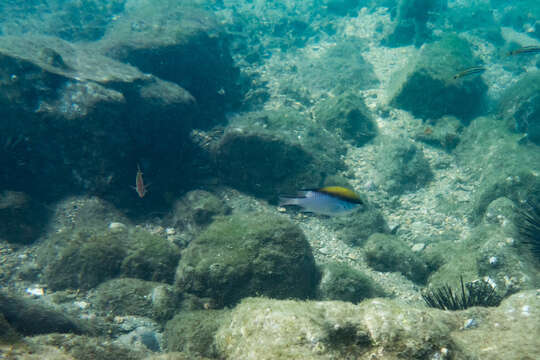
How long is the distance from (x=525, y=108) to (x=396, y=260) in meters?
7.05

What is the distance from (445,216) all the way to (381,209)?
63.0 inches

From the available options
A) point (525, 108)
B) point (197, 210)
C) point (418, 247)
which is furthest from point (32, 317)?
point (525, 108)

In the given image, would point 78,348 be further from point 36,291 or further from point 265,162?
point 265,162

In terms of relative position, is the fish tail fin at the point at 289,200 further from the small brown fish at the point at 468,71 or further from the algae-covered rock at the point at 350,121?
the algae-covered rock at the point at 350,121

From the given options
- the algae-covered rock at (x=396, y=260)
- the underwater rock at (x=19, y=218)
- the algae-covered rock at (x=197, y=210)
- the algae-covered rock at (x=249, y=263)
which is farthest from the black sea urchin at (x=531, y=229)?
the underwater rock at (x=19, y=218)

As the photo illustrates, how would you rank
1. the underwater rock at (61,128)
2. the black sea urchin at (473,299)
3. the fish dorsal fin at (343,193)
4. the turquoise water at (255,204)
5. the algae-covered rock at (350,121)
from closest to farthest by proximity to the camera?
the turquoise water at (255,204) → the fish dorsal fin at (343,193) → the black sea urchin at (473,299) → the underwater rock at (61,128) → the algae-covered rock at (350,121)

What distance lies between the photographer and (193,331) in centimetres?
359

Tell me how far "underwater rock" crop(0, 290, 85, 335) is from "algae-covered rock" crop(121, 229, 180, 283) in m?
1.60

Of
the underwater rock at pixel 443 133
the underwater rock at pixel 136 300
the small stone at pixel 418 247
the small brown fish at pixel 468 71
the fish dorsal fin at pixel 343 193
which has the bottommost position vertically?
the small stone at pixel 418 247

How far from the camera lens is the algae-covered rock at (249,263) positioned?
13.5ft

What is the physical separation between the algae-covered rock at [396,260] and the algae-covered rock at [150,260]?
3960 millimetres

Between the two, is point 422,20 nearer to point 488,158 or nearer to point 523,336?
point 488,158

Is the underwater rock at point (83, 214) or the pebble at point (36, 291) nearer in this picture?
the pebble at point (36, 291)

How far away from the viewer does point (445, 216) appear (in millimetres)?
7293
